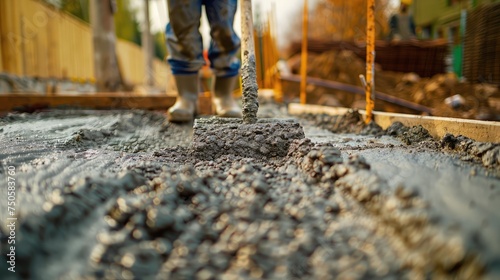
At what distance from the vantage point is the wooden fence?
7391 millimetres

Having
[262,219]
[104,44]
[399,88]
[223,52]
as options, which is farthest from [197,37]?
[399,88]

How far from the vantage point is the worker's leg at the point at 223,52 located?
2.50 m

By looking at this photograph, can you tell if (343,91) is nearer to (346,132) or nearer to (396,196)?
(346,132)

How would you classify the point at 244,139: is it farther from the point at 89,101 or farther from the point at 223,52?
the point at 89,101

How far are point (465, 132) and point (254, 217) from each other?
1.26m

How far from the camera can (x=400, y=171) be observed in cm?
114

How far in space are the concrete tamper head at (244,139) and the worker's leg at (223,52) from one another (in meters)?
0.85

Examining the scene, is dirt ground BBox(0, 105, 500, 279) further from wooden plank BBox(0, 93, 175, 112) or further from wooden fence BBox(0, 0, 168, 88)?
wooden fence BBox(0, 0, 168, 88)

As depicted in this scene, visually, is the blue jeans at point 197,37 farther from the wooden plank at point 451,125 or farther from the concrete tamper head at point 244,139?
the wooden plank at point 451,125

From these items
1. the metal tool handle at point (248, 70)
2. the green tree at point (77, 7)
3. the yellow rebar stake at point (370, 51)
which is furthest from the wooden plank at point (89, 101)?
the green tree at point (77, 7)

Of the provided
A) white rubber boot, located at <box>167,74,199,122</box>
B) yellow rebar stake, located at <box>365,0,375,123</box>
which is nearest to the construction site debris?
yellow rebar stake, located at <box>365,0,375,123</box>

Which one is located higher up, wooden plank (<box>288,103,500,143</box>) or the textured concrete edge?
the textured concrete edge

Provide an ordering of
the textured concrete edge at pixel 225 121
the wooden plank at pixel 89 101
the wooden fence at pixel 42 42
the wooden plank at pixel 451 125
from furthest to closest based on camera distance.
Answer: the wooden fence at pixel 42 42, the wooden plank at pixel 89 101, the textured concrete edge at pixel 225 121, the wooden plank at pixel 451 125

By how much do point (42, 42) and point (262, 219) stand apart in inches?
402
